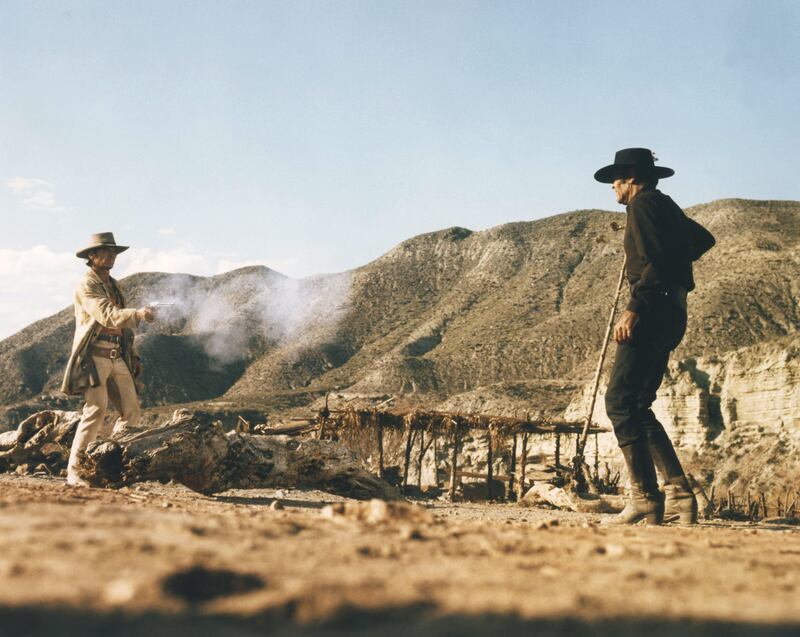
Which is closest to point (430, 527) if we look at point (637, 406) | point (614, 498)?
point (637, 406)

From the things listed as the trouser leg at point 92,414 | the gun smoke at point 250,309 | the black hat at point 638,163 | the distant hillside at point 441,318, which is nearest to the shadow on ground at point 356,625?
the black hat at point 638,163

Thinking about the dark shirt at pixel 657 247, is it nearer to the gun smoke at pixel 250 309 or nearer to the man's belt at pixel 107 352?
the man's belt at pixel 107 352

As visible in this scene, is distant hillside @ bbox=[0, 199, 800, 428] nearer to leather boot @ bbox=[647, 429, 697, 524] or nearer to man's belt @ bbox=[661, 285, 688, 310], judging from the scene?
leather boot @ bbox=[647, 429, 697, 524]

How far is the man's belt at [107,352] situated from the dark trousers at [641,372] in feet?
13.0

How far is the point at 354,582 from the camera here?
1.79 metres

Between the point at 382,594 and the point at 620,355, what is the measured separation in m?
3.21

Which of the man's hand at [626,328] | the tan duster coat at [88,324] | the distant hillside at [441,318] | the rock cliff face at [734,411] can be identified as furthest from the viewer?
the distant hillside at [441,318]

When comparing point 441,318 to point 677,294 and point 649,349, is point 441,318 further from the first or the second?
point 649,349

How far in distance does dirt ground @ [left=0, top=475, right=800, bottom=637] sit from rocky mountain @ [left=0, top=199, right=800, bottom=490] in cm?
1425

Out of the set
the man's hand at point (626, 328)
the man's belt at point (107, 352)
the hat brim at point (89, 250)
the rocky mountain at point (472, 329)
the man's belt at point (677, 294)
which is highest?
the rocky mountain at point (472, 329)

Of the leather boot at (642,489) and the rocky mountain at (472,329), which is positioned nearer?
the leather boot at (642,489)

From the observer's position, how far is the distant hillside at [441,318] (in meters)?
38.2

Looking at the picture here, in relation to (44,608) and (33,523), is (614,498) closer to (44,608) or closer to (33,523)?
(33,523)

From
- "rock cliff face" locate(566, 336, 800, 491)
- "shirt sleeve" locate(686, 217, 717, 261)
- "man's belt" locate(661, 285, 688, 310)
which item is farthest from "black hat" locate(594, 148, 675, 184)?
"rock cliff face" locate(566, 336, 800, 491)
